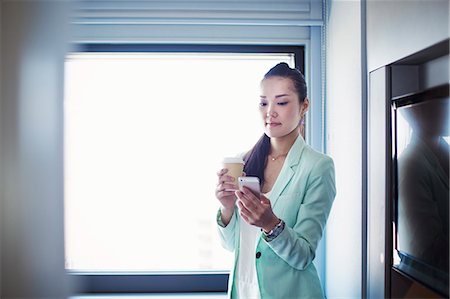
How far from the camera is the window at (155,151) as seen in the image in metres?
1.55

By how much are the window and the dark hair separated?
12.1 inches

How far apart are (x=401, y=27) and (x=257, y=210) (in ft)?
1.62

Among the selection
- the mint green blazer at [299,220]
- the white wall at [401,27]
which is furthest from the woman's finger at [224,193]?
the white wall at [401,27]

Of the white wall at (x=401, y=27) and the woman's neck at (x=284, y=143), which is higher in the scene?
the white wall at (x=401, y=27)

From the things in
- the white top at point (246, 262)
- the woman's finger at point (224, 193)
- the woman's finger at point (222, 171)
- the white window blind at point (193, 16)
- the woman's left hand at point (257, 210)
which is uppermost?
the white window blind at point (193, 16)

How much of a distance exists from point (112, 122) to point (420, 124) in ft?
3.41

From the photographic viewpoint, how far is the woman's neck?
3.96ft

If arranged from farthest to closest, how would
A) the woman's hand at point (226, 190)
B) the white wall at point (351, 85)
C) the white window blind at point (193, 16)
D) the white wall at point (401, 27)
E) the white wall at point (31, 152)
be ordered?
the white window blind at point (193, 16), the woman's hand at point (226, 190), the white wall at point (351, 85), the white wall at point (401, 27), the white wall at point (31, 152)

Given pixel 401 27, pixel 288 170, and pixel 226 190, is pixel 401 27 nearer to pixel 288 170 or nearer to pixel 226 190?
pixel 288 170

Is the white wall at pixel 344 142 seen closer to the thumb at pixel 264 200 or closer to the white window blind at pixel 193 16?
the white window blind at pixel 193 16

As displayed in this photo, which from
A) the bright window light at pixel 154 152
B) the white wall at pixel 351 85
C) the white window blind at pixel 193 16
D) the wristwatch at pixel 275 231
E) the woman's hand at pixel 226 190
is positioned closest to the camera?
the white wall at pixel 351 85

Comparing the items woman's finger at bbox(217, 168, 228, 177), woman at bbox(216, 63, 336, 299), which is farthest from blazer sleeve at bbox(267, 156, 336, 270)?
woman's finger at bbox(217, 168, 228, 177)

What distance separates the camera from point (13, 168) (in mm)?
277

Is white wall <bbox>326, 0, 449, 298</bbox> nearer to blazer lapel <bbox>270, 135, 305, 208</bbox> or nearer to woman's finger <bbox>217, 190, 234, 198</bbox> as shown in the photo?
blazer lapel <bbox>270, 135, 305, 208</bbox>
